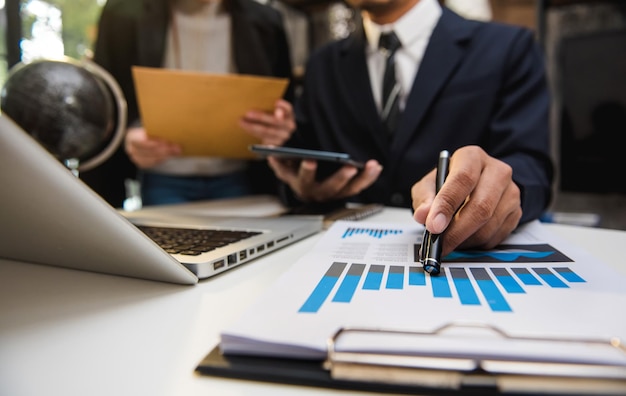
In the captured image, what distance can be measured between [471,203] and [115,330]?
313 mm

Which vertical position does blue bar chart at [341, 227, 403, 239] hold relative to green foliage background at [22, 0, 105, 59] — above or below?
below

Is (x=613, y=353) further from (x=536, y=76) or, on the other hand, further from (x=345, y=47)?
(x=345, y=47)

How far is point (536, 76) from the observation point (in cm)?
101

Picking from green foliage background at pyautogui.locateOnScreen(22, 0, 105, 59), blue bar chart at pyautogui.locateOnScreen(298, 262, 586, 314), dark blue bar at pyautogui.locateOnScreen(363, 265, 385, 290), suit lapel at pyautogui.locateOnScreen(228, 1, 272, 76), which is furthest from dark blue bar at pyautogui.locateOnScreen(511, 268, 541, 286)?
green foliage background at pyautogui.locateOnScreen(22, 0, 105, 59)

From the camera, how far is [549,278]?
33 centimetres

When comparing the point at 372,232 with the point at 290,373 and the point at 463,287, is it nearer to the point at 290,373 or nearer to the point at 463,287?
the point at 463,287

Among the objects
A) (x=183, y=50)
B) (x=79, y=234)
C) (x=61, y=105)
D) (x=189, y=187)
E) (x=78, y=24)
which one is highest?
(x=78, y=24)

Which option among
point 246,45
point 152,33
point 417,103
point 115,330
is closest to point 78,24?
point 152,33

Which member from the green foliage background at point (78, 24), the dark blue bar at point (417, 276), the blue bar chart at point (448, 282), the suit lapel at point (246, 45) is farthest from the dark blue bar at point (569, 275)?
the green foliage background at point (78, 24)

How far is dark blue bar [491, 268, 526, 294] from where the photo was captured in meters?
0.30

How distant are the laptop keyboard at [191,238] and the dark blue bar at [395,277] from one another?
176 millimetres

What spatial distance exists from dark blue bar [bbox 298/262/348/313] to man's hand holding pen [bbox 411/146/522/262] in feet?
0.28

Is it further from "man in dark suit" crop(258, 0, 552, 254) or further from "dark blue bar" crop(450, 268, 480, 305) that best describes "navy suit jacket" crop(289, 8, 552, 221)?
"dark blue bar" crop(450, 268, 480, 305)

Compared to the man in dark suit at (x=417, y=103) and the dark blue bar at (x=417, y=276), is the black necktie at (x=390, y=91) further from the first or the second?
the dark blue bar at (x=417, y=276)
